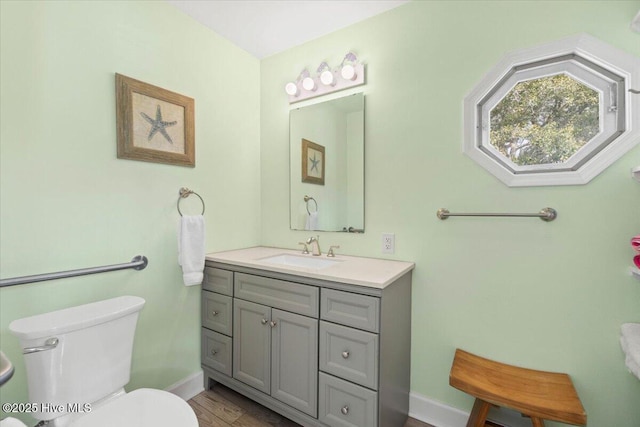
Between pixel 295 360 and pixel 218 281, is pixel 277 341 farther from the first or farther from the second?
pixel 218 281

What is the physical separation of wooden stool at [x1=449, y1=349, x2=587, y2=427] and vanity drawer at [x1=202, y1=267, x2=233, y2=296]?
1287mm

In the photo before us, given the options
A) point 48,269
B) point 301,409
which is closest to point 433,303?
point 301,409

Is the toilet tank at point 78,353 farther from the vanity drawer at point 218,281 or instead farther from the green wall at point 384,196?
the vanity drawer at point 218,281

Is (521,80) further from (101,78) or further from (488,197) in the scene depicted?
(101,78)

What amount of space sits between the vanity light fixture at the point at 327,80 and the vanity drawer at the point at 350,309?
1359mm

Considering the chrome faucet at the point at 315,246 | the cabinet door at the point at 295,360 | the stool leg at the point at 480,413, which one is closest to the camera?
the stool leg at the point at 480,413

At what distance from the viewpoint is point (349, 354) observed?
1387mm

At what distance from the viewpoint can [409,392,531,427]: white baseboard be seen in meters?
1.51

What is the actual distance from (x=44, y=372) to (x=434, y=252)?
1.82m

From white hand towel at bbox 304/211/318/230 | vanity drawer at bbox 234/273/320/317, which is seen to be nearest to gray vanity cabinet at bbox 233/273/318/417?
vanity drawer at bbox 234/273/320/317

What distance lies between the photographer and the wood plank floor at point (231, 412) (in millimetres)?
1671

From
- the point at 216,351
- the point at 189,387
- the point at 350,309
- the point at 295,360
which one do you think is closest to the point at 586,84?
the point at 350,309

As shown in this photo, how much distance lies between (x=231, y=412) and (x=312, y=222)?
1.28 m

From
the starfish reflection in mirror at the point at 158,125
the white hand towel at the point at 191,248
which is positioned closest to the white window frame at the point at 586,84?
the white hand towel at the point at 191,248
